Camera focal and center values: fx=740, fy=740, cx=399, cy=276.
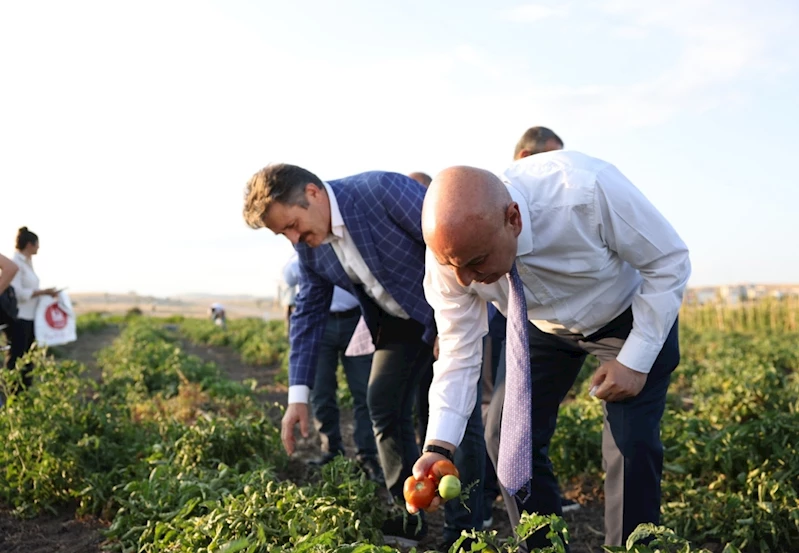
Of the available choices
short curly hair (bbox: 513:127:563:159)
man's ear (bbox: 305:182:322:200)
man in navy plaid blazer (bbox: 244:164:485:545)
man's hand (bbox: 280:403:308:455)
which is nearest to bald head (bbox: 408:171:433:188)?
short curly hair (bbox: 513:127:563:159)

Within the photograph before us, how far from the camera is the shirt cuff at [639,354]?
2.31 metres

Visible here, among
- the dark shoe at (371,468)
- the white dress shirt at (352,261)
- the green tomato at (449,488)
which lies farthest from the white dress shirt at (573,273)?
the dark shoe at (371,468)

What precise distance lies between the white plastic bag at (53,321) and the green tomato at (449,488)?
20.0ft

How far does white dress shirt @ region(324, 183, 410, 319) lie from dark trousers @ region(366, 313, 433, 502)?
0.09 m

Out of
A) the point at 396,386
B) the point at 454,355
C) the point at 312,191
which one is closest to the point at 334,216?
the point at 312,191

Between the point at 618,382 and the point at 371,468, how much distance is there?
2457mm

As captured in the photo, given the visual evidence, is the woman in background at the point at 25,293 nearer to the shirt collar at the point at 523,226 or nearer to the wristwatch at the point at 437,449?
the wristwatch at the point at 437,449

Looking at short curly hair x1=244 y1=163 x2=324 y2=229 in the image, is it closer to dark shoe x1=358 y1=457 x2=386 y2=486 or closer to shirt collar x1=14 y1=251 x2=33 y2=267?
dark shoe x1=358 y1=457 x2=386 y2=486

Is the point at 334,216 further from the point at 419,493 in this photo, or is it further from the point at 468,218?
the point at 419,493

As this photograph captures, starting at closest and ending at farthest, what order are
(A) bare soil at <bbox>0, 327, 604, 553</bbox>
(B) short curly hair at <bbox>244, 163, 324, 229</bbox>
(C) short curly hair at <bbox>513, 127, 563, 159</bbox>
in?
(B) short curly hair at <bbox>244, 163, 324, 229</bbox>, (A) bare soil at <bbox>0, 327, 604, 553</bbox>, (C) short curly hair at <bbox>513, 127, 563, 159</bbox>

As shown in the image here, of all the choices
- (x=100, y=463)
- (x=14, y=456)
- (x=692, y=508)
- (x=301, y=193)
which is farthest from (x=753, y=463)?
(x=14, y=456)

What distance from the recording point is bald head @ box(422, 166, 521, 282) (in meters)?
1.96

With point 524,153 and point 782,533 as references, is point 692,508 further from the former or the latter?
point 524,153

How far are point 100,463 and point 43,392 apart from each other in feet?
1.81
